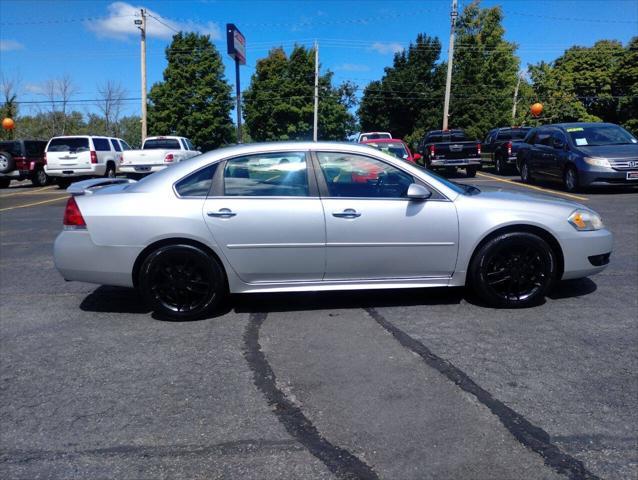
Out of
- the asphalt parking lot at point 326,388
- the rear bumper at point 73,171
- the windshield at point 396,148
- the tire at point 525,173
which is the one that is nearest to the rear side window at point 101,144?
the rear bumper at point 73,171

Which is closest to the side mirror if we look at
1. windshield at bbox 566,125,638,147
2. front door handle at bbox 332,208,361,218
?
front door handle at bbox 332,208,361,218

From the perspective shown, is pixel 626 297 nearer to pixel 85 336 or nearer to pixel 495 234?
pixel 495 234

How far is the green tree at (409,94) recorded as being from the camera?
5788cm

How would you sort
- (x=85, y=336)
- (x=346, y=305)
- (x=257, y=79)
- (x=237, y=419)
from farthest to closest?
1. (x=257, y=79)
2. (x=346, y=305)
3. (x=85, y=336)
4. (x=237, y=419)

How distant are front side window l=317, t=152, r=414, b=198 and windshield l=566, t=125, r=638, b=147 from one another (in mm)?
10621

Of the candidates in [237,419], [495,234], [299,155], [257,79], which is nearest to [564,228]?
[495,234]

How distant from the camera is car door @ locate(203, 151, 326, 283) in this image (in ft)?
14.9

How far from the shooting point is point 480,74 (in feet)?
182

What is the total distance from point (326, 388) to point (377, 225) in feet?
5.58

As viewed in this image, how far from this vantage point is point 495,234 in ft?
15.5

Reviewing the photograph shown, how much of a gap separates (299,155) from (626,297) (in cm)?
338

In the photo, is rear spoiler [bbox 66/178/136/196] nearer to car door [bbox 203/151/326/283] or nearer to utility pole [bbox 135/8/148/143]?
car door [bbox 203/151/326/283]

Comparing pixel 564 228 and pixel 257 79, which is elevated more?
pixel 257 79

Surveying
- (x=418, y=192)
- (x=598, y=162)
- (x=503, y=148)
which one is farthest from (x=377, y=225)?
(x=503, y=148)
